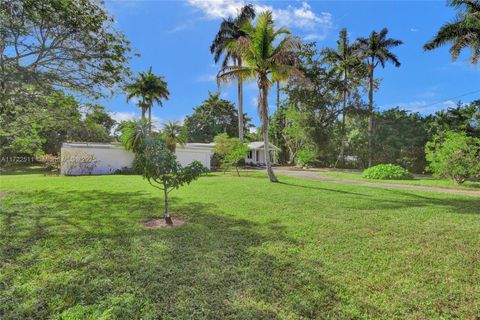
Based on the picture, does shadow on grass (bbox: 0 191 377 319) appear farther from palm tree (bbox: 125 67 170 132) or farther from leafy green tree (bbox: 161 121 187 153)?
palm tree (bbox: 125 67 170 132)

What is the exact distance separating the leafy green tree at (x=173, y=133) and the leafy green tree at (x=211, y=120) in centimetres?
1827

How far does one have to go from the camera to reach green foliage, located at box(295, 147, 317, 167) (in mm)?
27781

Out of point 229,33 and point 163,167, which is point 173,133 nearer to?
→ point 229,33

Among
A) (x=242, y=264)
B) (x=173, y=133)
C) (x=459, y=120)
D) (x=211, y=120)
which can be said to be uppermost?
(x=211, y=120)

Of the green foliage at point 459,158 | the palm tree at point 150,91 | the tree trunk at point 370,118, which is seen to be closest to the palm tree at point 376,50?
the tree trunk at point 370,118

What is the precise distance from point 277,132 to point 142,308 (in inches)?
1302

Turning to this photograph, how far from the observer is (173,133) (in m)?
24.2

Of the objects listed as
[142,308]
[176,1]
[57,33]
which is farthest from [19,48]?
→ [142,308]

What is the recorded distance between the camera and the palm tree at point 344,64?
27.9 metres

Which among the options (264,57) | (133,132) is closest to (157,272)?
(264,57)

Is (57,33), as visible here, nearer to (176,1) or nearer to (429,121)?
(176,1)

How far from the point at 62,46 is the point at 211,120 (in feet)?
123

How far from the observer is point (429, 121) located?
25156 millimetres

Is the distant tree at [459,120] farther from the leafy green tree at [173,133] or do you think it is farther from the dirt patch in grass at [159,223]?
the dirt patch in grass at [159,223]
